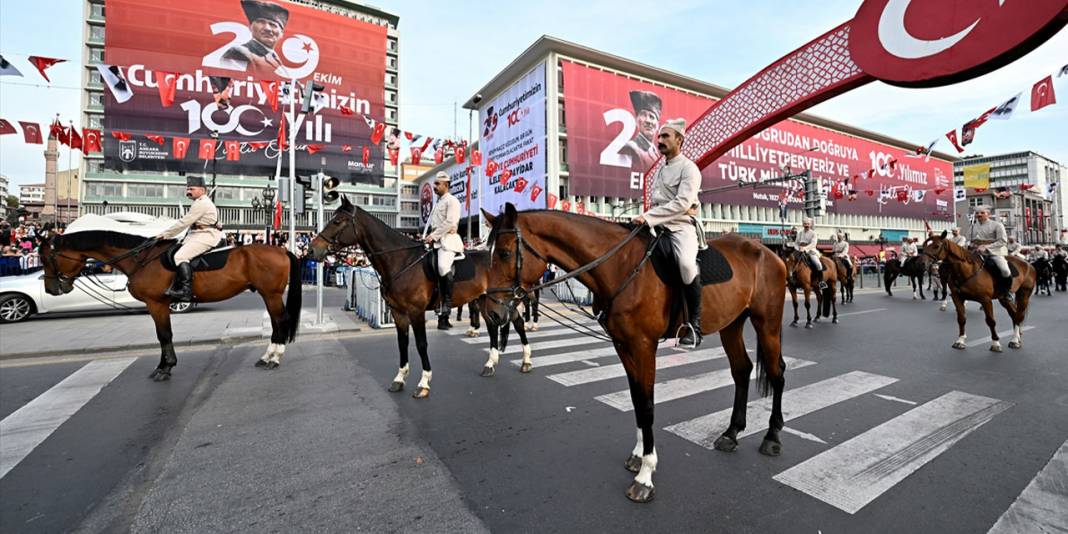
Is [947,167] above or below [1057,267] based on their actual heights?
above

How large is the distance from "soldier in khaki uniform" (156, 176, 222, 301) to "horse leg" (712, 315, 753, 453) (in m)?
7.24

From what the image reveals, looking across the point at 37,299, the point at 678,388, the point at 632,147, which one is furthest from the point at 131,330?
the point at 632,147

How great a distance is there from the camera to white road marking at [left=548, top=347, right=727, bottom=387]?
6.28 metres

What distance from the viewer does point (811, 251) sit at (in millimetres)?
12180

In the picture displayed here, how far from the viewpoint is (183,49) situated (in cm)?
4147

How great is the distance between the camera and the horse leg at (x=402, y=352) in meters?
5.85

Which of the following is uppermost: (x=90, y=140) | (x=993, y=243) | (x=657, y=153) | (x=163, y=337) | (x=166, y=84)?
(x=657, y=153)

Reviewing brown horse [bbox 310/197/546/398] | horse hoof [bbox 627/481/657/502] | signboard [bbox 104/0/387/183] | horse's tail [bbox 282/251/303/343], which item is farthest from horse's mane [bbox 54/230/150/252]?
signboard [bbox 104/0/387/183]

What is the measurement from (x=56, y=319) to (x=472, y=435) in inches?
580

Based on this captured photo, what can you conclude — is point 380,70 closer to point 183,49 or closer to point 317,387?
point 183,49

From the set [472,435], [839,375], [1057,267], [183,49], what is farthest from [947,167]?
[183,49]

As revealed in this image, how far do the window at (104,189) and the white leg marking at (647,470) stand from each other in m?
71.9

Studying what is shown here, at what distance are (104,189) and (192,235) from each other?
214ft

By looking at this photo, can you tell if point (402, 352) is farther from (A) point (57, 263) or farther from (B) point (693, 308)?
(A) point (57, 263)
